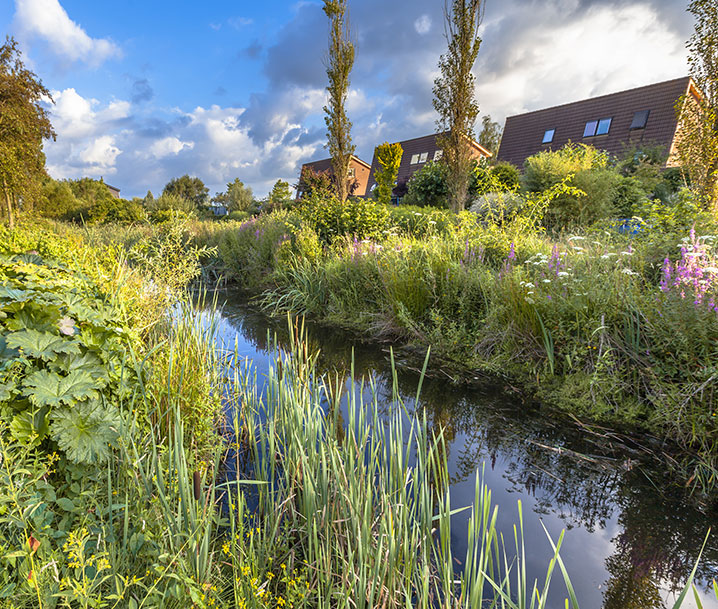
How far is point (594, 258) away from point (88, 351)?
506 cm

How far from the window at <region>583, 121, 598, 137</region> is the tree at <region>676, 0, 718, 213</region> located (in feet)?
63.4

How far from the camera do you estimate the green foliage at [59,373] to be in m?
1.70

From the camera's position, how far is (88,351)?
6.82 ft

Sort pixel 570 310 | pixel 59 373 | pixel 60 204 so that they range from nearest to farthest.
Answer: pixel 59 373 < pixel 570 310 < pixel 60 204

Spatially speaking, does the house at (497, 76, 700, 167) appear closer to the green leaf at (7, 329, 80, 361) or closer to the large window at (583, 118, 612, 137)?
the large window at (583, 118, 612, 137)

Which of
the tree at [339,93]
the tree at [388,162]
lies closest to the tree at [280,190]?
the tree at [388,162]

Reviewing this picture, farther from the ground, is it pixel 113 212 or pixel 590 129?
pixel 590 129

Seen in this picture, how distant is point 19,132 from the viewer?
16.6 m

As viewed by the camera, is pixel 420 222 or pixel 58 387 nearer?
pixel 58 387

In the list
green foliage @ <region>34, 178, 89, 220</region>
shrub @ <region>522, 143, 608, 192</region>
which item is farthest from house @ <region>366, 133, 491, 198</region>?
green foliage @ <region>34, 178, 89, 220</region>

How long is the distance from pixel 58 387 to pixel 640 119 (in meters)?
28.2

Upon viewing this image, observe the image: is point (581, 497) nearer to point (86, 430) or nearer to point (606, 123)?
point (86, 430)

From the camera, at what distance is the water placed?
197cm

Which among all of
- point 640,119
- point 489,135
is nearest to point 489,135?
point 489,135
